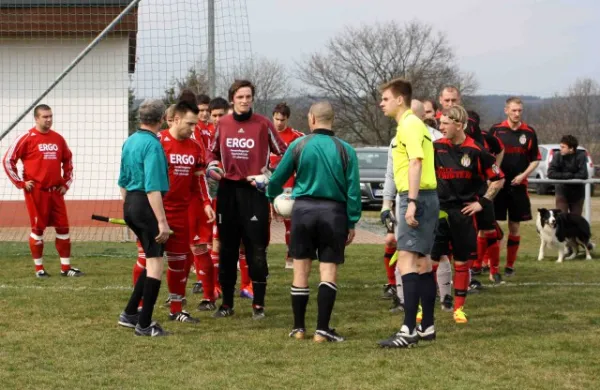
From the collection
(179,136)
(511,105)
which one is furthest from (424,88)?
(179,136)

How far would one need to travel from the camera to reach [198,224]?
9.14 meters

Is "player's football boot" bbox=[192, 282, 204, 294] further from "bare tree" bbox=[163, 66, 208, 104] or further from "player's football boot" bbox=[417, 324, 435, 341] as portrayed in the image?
"bare tree" bbox=[163, 66, 208, 104]

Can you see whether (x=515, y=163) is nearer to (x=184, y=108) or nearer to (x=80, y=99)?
(x=184, y=108)

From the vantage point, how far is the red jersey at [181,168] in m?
8.29

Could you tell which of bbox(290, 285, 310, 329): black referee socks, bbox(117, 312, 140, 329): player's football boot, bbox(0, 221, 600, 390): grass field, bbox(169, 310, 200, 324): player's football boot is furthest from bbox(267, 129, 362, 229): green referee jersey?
bbox(117, 312, 140, 329): player's football boot

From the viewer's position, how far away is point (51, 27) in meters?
16.9

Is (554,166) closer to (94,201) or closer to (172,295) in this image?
(94,201)

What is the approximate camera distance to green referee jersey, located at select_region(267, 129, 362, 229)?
736 cm

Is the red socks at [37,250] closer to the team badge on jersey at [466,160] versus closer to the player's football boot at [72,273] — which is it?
the player's football boot at [72,273]

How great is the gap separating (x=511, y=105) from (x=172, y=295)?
5.17 metres

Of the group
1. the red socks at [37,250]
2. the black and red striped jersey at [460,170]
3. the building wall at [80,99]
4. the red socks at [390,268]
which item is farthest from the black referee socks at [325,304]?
the building wall at [80,99]

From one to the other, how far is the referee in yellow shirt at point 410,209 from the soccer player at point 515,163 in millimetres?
4418

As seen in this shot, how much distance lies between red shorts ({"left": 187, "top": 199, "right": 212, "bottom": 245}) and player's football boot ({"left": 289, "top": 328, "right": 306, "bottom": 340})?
1755 mm

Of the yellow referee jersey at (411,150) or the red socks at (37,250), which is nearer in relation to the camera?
the yellow referee jersey at (411,150)
